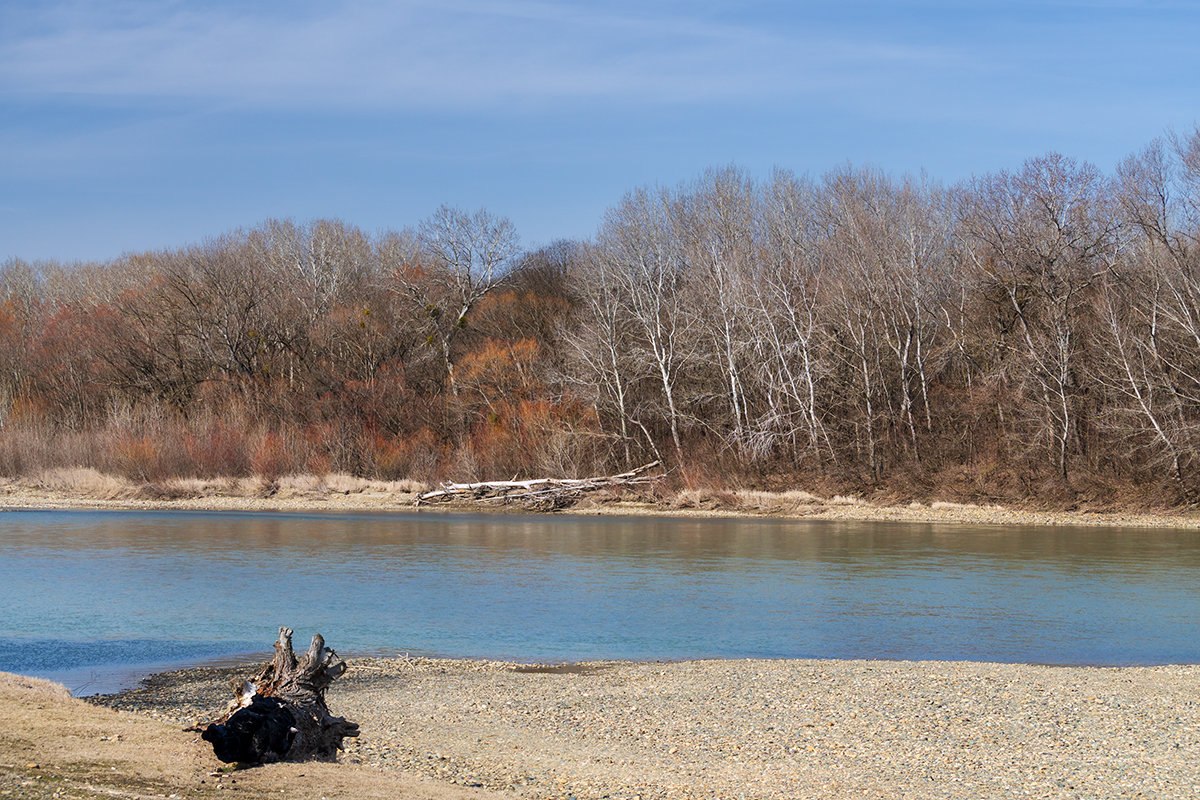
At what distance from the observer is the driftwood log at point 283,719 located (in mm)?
8961

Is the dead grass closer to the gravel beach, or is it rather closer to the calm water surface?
the calm water surface

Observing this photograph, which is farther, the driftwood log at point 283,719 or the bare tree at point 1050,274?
the bare tree at point 1050,274

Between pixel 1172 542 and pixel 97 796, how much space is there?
116ft

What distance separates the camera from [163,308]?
69.2 meters

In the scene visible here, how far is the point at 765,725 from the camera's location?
1222 centimetres

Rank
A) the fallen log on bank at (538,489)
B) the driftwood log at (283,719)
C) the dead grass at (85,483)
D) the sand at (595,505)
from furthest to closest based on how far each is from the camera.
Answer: the dead grass at (85,483) < the fallen log on bank at (538,489) < the sand at (595,505) < the driftwood log at (283,719)

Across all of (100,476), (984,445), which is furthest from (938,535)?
(100,476)

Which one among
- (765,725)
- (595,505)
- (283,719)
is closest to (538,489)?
(595,505)

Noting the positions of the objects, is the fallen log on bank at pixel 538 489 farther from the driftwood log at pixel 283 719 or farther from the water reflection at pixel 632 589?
the driftwood log at pixel 283 719

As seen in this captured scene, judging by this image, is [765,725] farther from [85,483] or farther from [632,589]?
[85,483]

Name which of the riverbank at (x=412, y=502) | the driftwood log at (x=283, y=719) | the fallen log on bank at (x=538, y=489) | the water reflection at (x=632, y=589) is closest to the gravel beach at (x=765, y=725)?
the driftwood log at (x=283, y=719)

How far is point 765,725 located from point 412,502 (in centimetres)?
4125

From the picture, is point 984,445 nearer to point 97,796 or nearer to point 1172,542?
point 1172,542

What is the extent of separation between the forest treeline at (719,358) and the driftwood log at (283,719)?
39367 mm
